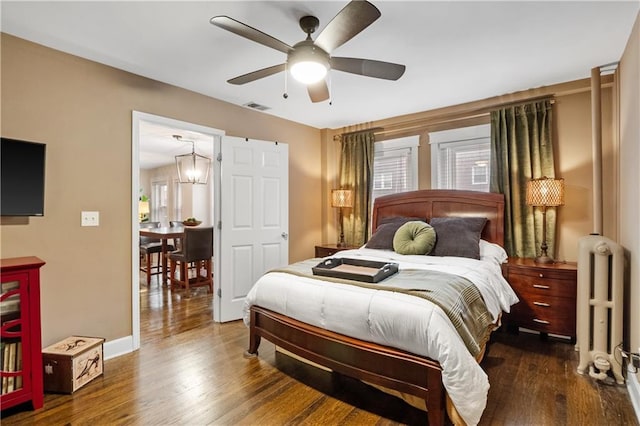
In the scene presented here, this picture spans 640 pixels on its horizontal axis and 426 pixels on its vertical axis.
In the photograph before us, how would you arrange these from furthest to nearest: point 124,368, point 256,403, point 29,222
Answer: point 124,368 → point 29,222 → point 256,403

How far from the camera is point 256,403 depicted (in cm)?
213

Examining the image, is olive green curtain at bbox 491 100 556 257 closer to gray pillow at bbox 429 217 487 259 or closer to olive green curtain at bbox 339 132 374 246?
gray pillow at bbox 429 217 487 259

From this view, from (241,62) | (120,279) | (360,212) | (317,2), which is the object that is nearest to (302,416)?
(120,279)

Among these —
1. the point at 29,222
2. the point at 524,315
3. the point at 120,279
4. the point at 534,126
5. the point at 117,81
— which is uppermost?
the point at 117,81

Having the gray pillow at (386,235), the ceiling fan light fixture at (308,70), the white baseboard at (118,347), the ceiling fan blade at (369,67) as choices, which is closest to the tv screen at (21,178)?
the white baseboard at (118,347)

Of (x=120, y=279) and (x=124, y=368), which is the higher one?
(x=120, y=279)

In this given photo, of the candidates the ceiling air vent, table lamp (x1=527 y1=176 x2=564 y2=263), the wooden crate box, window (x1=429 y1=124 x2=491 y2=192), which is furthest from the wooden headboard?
the wooden crate box

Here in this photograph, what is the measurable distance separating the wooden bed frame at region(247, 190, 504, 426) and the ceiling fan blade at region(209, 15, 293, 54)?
188cm

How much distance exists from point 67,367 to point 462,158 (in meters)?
4.30

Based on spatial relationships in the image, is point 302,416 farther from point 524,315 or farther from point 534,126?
point 534,126

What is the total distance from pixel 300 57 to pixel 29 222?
2.33 meters

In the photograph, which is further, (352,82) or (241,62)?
(352,82)

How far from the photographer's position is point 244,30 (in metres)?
1.81

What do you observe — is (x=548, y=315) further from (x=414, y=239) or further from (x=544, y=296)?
(x=414, y=239)
